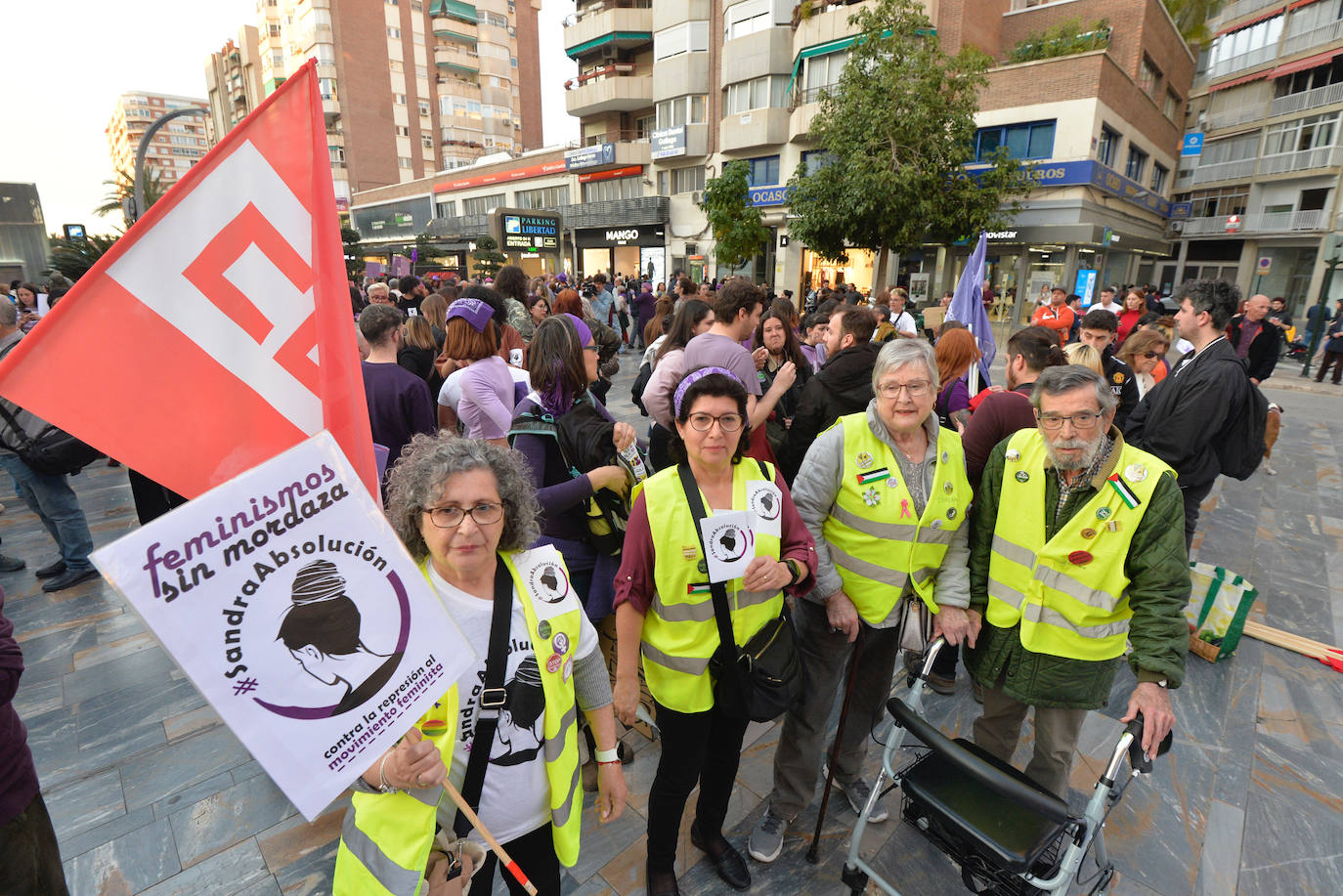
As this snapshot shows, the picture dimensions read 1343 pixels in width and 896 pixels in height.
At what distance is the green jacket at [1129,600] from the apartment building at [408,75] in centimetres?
5883

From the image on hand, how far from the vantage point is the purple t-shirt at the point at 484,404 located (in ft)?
12.1

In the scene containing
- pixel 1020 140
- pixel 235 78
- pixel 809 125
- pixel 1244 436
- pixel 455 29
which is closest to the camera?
pixel 1244 436

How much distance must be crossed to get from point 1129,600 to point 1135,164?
30.3m

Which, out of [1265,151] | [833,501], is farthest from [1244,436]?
[1265,151]

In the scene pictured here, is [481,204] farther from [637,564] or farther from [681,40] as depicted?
Answer: [637,564]

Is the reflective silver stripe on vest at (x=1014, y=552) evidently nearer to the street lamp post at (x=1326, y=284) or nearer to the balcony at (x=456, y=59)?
the street lamp post at (x=1326, y=284)

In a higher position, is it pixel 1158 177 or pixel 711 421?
pixel 1158 177

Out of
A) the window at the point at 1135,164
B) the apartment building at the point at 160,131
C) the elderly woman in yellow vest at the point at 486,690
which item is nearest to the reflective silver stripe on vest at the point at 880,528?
the elderly woman in yellow vest at the point at 486,690

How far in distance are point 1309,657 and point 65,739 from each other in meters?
7.49

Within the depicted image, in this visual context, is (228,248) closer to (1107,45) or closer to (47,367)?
(47,367)

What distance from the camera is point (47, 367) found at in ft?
3.96

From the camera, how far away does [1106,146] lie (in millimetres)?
20031

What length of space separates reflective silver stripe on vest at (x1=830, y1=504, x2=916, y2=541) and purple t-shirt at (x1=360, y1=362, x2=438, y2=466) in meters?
2.51

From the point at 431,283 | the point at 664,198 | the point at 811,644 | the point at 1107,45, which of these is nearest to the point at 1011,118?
the point at 1107,45
